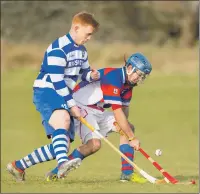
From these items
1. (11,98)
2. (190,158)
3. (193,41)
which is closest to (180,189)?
(190,158)

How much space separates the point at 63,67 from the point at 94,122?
2.39ft

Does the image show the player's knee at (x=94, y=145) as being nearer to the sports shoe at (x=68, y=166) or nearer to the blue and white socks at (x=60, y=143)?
the blue and white socks at (x=60, y=143)

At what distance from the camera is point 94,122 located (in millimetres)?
8867

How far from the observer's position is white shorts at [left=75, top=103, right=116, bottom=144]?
28.8 ft

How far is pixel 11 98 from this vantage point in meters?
22.8

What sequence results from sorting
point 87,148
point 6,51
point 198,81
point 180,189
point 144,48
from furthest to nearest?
point 144,48 → point 6,51 → point 198,81 → point 87,148 → point 180,189

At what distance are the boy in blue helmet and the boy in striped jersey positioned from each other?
0.47ft

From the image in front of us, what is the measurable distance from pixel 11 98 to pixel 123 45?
878 centimetres

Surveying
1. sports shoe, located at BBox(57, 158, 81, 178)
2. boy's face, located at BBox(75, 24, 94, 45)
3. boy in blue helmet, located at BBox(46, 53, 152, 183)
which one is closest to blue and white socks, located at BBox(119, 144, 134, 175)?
boy in blue helmet, located at BBox(46, 53, 152, 183)

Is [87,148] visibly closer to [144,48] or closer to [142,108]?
[142,108]

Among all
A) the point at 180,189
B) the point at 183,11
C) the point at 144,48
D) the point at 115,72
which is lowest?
the point at 180,189

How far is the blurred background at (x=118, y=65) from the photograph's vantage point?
10.6m

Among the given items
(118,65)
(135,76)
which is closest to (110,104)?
(135,76)

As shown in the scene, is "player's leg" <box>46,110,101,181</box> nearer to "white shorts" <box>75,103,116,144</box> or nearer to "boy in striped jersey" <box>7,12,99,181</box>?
"white shorts" <box>75,103,116,144</box>
